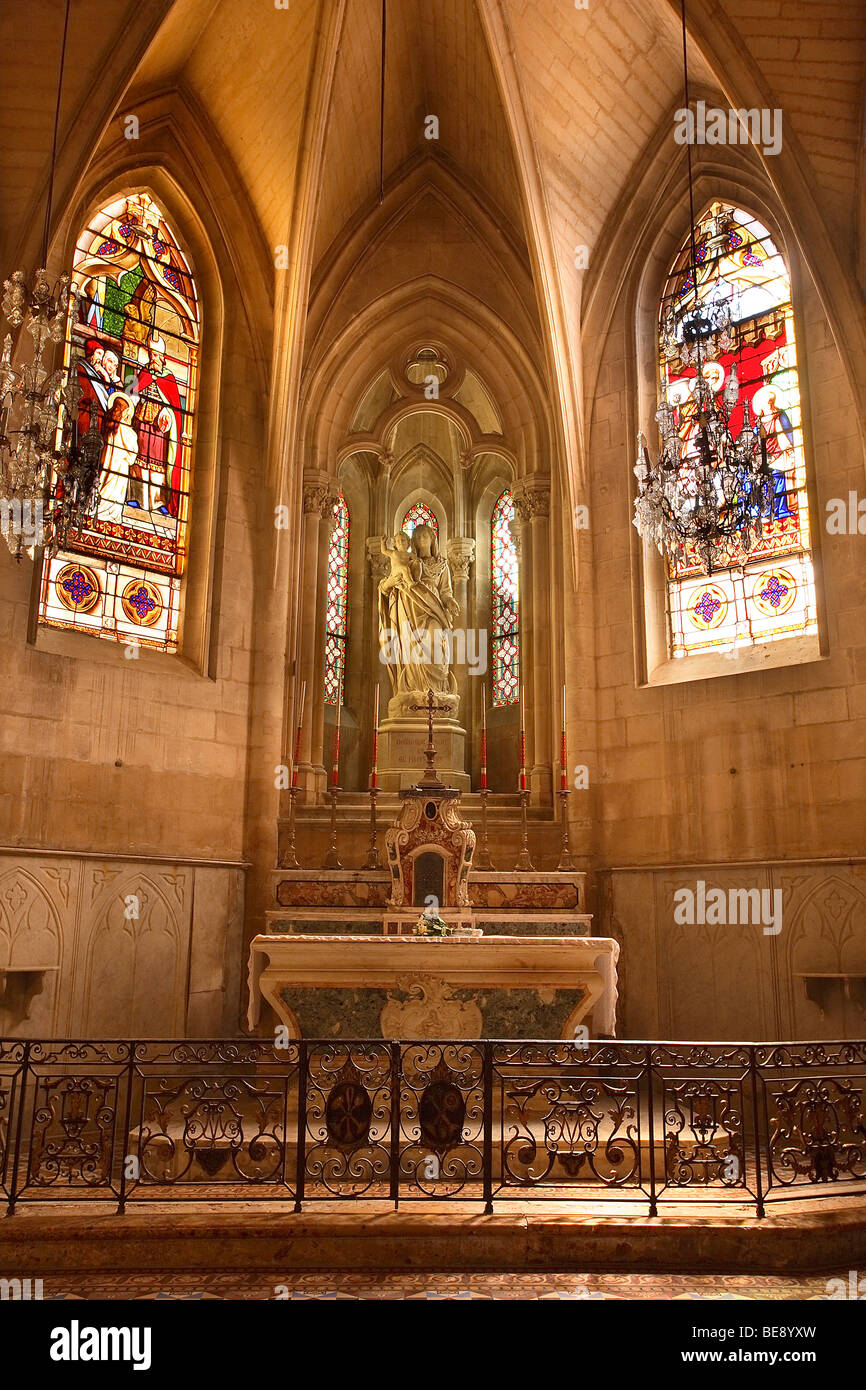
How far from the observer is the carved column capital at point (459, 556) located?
14.2 m

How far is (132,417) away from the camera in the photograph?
12031 mm

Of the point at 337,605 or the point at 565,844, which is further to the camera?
the point at 337,605

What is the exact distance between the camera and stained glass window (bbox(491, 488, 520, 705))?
14.3 m

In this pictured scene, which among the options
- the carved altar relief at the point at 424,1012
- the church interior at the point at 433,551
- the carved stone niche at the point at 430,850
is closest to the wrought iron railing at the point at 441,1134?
the church interior at the point at 433,551

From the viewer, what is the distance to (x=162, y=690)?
1132 cm

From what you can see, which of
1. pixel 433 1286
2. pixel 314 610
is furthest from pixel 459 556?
pixel 433 1286

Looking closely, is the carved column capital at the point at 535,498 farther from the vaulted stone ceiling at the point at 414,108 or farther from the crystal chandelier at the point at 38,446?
the crystal chandelier at the point at 38,446

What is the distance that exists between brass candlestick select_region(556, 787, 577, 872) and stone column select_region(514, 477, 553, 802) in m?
0.64

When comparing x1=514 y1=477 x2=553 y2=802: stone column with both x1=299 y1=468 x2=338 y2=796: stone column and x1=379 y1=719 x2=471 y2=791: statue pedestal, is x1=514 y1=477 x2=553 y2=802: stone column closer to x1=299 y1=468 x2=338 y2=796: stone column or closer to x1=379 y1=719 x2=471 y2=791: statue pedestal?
x1=379 y1=719 x2=471 y2=791: statue pedestal

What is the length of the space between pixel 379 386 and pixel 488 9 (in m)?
4.59

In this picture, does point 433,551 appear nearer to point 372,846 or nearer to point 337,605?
point 337,605

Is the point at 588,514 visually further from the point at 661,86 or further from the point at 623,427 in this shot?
the point at 661,86

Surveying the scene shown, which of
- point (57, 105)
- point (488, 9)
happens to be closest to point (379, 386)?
point (488, 9)

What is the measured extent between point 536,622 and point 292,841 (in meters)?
3.88
